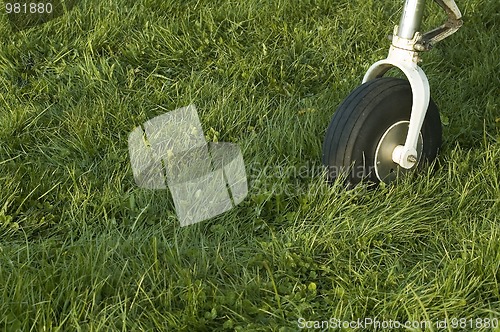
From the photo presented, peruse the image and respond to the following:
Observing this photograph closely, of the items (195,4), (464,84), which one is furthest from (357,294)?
(195,4)

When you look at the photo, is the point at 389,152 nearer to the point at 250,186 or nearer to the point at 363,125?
the point at 363,125

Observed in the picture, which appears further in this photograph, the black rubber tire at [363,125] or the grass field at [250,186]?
the black rubber tire at [363,125]

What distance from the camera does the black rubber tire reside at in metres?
2.57

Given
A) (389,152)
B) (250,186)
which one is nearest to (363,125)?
(389,152)

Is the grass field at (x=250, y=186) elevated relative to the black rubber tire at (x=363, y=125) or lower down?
lower down

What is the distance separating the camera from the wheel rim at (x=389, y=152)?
2.65 m

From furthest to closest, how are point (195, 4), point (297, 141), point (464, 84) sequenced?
1. point (195, 4)
2. point (464, 84)
3. point (297, 141)

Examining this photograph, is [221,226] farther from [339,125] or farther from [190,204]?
[339,125]

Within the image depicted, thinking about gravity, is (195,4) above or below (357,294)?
above

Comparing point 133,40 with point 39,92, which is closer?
point 39,92

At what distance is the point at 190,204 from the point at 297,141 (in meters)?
0.62

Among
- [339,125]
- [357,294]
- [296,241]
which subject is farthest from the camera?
[339,125]

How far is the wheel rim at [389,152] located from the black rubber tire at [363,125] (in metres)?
0.02

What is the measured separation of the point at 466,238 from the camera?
241cm
